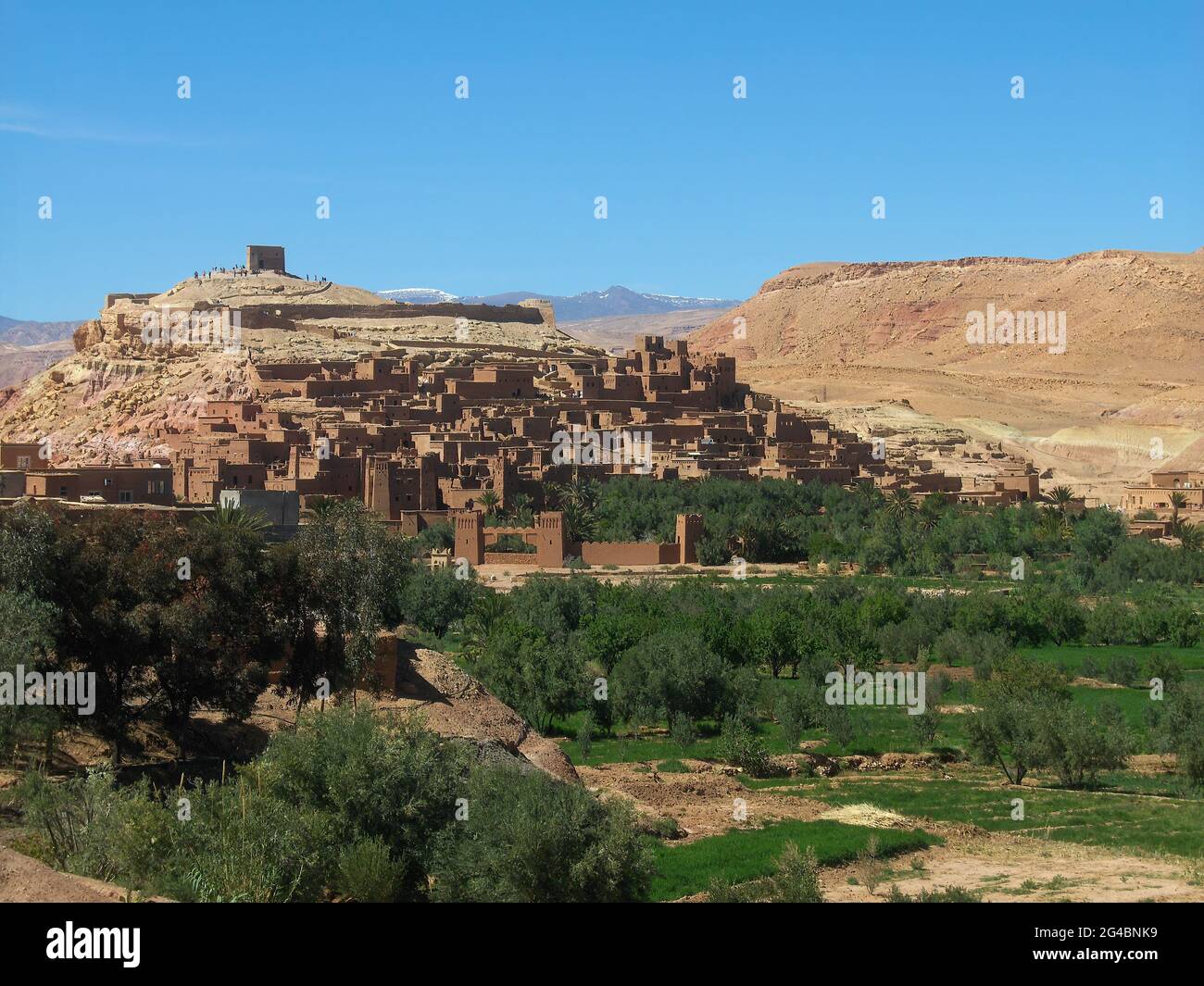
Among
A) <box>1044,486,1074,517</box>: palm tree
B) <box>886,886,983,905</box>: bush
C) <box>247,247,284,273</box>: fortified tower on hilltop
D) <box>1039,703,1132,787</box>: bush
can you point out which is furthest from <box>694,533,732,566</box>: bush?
<box>247,247,284,273</box>: fortified tower on hilltop

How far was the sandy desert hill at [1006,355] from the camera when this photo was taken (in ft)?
279

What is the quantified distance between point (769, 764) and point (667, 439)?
127 ft

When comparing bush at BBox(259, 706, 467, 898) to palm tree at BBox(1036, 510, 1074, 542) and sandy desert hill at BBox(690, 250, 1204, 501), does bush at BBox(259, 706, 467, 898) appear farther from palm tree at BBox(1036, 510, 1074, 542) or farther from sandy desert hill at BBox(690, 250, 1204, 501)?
sandy desert hill at BBox(690, 250, 1204, 501)

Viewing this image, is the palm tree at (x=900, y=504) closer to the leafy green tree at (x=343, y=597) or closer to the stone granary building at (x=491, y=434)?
the stone granary building at (x=491, y=434)

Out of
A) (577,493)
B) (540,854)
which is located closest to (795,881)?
(540,854)

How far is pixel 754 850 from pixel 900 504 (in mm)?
40908

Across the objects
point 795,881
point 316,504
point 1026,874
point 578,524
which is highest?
point 316,504

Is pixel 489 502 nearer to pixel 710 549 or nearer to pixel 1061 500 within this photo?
pixel 710 549

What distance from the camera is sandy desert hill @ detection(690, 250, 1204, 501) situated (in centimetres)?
8494

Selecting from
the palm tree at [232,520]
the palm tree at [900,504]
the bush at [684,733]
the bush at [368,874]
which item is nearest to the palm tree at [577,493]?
the palm tree at [900,504]

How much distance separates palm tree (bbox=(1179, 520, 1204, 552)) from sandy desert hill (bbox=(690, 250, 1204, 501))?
50.0 feet

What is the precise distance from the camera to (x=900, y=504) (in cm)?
5991
